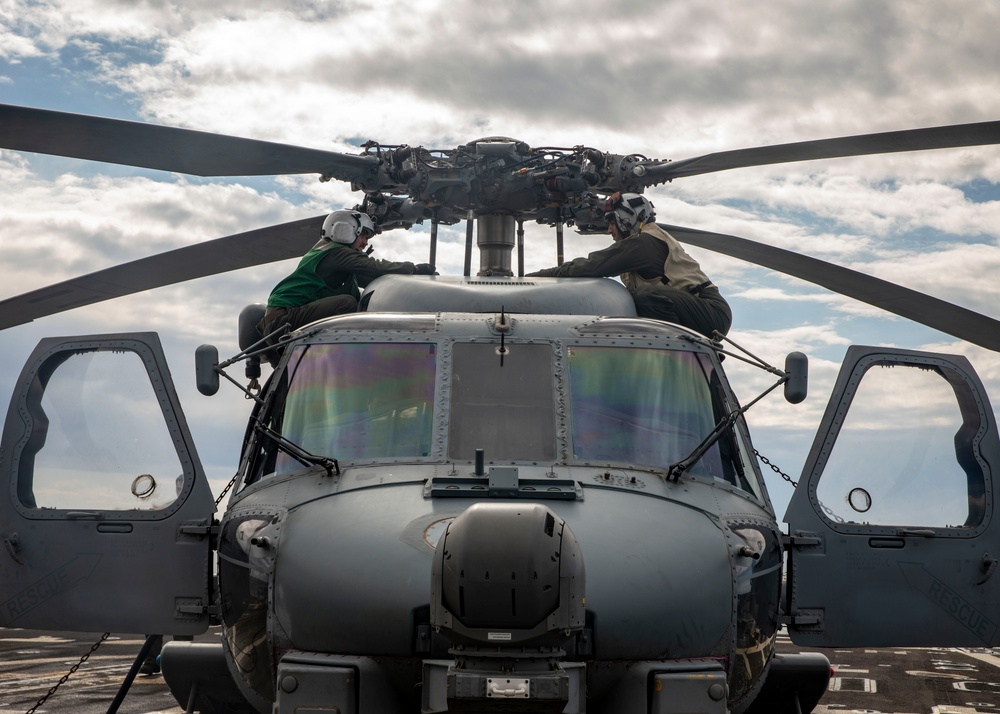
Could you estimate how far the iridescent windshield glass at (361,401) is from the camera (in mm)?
5964

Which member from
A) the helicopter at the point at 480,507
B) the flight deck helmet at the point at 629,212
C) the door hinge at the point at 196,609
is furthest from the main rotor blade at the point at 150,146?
the door hinge at the point at 196,609

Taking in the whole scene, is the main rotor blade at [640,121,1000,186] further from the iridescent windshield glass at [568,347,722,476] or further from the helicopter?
the iridescent windshield glass at [568,347,722,476]

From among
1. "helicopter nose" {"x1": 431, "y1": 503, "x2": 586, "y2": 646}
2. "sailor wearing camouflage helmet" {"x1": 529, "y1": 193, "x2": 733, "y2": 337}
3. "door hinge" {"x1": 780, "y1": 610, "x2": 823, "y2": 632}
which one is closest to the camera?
"helicopter nose" {"x1": 431, "y1": 503, "x2": 586, "y2": 646}

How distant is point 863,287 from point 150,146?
5.16 metres

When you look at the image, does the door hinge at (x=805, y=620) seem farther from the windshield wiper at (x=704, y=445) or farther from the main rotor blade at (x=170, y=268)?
the main rotor blade at (x=170, y=268)

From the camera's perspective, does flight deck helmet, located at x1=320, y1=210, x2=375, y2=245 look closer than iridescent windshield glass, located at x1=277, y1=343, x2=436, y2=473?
No

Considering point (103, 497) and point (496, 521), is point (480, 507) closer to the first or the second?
point (496, 521)

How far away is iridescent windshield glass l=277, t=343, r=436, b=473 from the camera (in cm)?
596

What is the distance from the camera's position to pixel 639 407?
620 cm

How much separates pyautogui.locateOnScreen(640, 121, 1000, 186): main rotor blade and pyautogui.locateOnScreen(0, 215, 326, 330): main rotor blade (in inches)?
114

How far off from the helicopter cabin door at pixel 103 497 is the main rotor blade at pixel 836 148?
4.33 m

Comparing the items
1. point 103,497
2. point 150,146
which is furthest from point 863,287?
point 103,497

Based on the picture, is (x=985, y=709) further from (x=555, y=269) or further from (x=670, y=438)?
(x=670, y=438)

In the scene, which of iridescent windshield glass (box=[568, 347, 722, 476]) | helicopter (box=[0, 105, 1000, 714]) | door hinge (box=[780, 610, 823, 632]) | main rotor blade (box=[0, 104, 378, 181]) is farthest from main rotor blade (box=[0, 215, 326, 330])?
door hinge (box=[780, 610, 823, 632])
